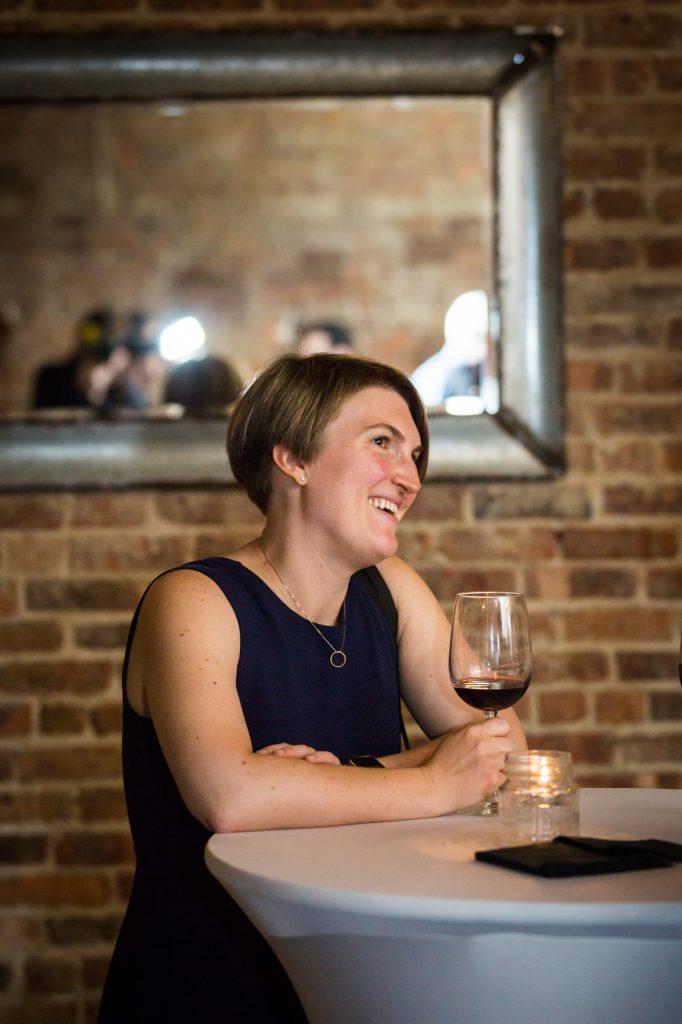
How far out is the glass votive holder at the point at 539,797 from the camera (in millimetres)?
1279

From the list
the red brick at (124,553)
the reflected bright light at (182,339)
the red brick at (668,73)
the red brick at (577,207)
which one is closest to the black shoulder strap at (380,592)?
the red brick at (124,553)

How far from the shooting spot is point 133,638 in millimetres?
1641

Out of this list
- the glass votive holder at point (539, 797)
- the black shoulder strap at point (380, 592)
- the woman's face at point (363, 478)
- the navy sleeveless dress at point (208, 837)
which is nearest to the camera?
the glass votive holder at point (539, 797)

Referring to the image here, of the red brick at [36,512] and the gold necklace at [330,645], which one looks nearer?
the gold necklace at [330,645]

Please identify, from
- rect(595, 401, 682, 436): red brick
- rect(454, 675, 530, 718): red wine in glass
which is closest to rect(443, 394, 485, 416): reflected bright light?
rect(595, 401, 682, 436): red brick

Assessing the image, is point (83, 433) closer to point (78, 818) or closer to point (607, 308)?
point (78, 818)

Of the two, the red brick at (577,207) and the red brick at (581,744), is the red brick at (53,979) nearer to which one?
the red brick at (581,744)

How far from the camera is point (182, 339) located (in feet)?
8.72

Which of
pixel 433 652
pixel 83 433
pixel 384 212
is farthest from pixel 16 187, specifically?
pixel 433 652

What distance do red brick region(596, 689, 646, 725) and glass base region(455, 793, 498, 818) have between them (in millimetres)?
1265

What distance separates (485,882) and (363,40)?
211cm

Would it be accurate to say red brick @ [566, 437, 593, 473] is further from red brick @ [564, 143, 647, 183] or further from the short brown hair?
the short brown hair

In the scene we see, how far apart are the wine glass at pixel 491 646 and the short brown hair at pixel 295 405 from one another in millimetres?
446

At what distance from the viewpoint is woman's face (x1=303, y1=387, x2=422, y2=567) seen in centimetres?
173
